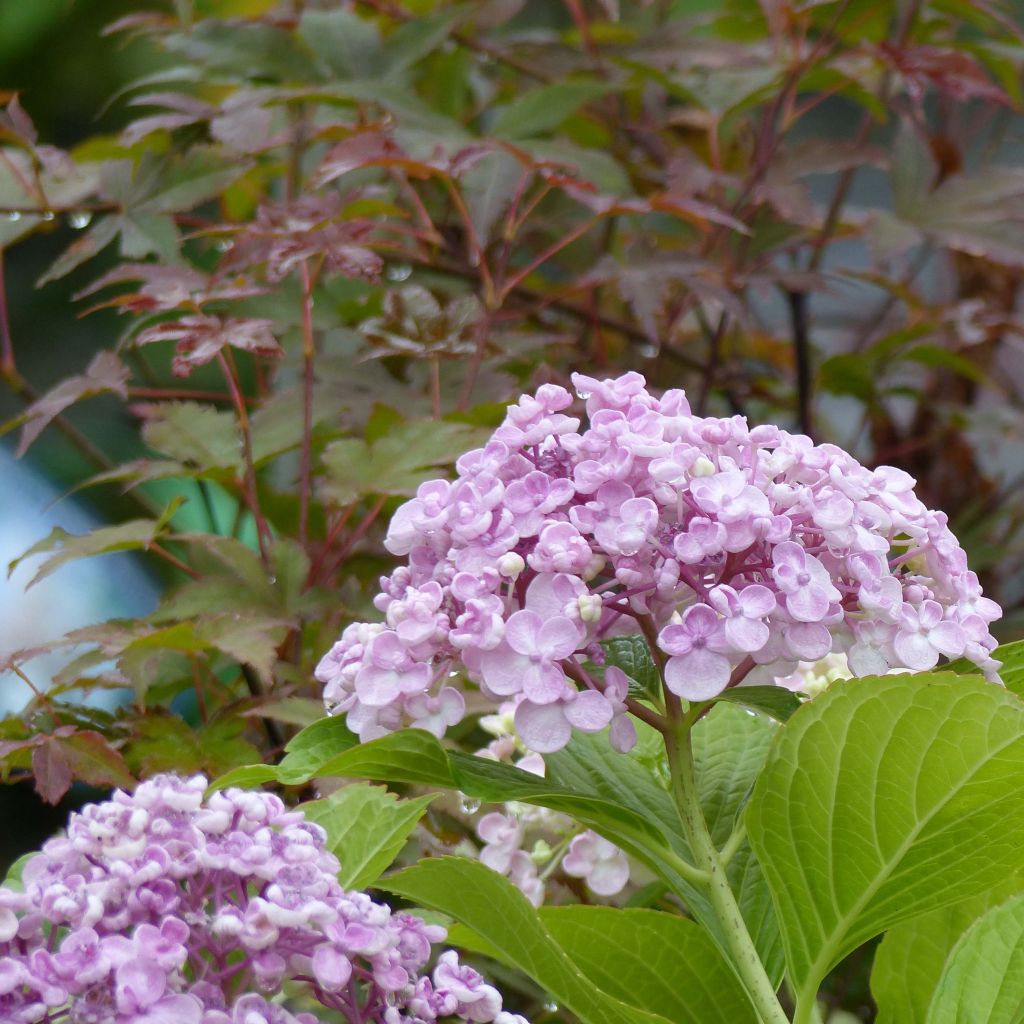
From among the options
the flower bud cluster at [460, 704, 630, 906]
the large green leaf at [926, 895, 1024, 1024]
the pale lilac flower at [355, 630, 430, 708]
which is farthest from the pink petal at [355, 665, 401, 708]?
the large green leaf at [926, 895, 1024, 1024]

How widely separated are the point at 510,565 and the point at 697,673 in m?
0.09

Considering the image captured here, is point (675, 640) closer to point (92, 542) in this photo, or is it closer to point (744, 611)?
point (744, 611)

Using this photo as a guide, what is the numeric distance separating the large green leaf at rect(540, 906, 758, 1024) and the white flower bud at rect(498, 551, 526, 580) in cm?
24

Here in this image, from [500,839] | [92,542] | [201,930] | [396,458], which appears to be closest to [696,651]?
[201,930]

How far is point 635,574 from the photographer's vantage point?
0.52 m

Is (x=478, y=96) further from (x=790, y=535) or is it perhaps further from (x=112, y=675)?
(x=790, y=535)

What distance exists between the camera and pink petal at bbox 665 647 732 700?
0.51 m

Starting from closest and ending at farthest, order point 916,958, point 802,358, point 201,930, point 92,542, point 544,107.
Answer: point 201,930 < point 916,958 < point 92,542 < point 544,107 < point 802,358

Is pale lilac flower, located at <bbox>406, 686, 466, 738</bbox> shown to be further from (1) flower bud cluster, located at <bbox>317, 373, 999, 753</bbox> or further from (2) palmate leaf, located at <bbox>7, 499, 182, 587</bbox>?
(2) palmate leaf, located at <bbox>7, 499, 182, 587</bbox>

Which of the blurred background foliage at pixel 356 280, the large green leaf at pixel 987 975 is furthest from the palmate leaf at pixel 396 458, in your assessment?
the large green leaf at pixel 987 975

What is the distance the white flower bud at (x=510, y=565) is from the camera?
1.71 ft

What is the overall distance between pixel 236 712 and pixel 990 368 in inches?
60.6

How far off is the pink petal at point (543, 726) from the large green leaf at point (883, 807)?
0.35 feet

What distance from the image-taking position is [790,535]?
1.83 ft
